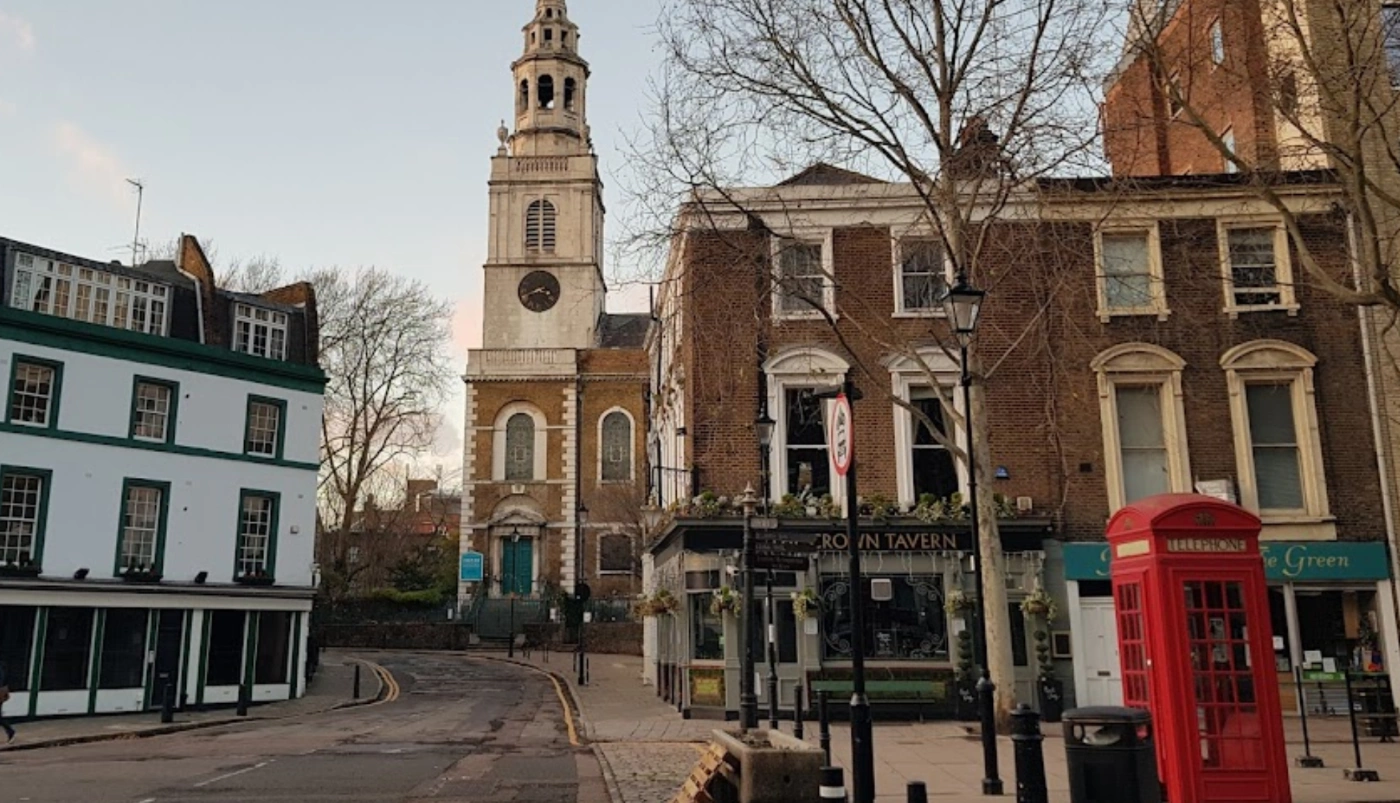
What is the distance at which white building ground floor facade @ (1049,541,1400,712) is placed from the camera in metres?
19.9

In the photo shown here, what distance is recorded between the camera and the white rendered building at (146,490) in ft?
77.5

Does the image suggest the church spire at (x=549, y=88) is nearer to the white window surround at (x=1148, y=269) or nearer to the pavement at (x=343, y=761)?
the pavement at (x=343, y=761)

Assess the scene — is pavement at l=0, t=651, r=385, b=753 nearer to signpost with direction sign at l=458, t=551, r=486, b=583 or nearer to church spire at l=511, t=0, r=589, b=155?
signpost with direction sign at l=458, t=551, r=486, b=583

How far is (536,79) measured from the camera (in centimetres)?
6569

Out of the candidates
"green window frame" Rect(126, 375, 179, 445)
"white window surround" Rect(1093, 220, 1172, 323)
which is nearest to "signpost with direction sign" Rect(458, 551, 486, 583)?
"green window frame" Rect(126, 375, 179, 445)

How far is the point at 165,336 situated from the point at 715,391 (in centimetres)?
1469

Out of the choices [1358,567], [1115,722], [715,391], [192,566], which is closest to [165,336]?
[192,566]

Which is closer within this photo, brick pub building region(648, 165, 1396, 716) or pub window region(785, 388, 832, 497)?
brick pub building region(648, 165, 1396, 716)

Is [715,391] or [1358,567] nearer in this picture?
[1358,567]

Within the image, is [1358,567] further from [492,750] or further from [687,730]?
[492,750]

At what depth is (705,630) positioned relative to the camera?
2067 cm

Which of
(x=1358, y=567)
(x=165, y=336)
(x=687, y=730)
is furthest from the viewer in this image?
(x=165, y=336)

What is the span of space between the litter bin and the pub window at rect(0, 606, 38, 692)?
2212 cm

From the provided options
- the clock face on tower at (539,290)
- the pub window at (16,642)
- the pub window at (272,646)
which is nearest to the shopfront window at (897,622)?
the pub window at (272,646)
